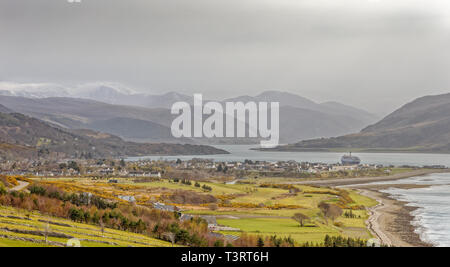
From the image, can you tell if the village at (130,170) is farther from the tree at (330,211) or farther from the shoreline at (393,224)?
the shoreline at (393,224)

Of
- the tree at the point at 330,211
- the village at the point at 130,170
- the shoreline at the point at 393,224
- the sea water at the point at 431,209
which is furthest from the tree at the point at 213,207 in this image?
the village at the point at 130,170

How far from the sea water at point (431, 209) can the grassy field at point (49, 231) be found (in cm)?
2199

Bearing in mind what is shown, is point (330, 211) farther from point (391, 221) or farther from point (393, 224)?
point (393, 224)

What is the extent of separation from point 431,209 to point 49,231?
43.7 metres

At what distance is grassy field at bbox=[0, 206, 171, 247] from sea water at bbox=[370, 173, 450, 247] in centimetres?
2199

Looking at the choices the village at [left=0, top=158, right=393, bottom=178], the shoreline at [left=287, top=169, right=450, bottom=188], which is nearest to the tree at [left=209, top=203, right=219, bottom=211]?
the village at [left=0, top=158, right=393, bottom=178]

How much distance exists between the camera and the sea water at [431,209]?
39.1m

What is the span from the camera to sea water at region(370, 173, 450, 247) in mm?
39091

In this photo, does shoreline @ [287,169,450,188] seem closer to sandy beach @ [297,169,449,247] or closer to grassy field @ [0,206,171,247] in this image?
sandy beach @ [297,169,449,247]

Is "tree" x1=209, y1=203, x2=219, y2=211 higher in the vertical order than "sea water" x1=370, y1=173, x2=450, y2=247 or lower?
higher

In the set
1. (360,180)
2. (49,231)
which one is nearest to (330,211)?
(49,231)

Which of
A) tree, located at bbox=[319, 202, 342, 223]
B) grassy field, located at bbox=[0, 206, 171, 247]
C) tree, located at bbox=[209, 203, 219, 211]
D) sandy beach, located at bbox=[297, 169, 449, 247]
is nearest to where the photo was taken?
grassy field, located at bbox=[0, 206, 171, 247]
